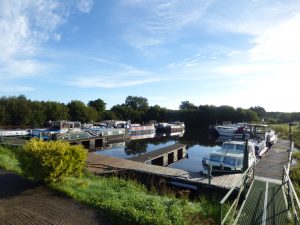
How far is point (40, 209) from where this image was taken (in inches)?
297

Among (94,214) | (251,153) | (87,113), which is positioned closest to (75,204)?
(94,214)

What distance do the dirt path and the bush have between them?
1.73 feet

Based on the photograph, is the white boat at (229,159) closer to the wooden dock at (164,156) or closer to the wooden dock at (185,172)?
the wooden dock at (185,172)

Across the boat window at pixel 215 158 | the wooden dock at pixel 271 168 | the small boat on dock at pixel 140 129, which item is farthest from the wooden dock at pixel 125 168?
the small boat on dock at pixel 140 129

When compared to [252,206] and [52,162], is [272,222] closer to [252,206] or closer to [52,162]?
[252,206]

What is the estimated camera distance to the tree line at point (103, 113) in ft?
219

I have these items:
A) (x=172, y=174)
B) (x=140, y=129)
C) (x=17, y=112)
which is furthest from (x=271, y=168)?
(x=17, y=112)

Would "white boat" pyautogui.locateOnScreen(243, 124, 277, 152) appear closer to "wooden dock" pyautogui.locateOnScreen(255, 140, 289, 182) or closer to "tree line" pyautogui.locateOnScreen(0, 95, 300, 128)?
"wooden dock" pyautogui.locateOnScreen(255, 140, 289, 182)

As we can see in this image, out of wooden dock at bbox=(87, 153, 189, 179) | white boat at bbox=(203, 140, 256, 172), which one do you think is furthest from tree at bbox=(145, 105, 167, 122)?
wooden dock at bbox=(87, 153, 189, 179)

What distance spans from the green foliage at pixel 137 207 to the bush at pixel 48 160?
496 millimetres

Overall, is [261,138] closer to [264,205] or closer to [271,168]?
[271,168]

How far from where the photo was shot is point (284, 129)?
200 ft

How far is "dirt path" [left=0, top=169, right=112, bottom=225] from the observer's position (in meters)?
6.87

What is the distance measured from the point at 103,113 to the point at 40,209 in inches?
3684
